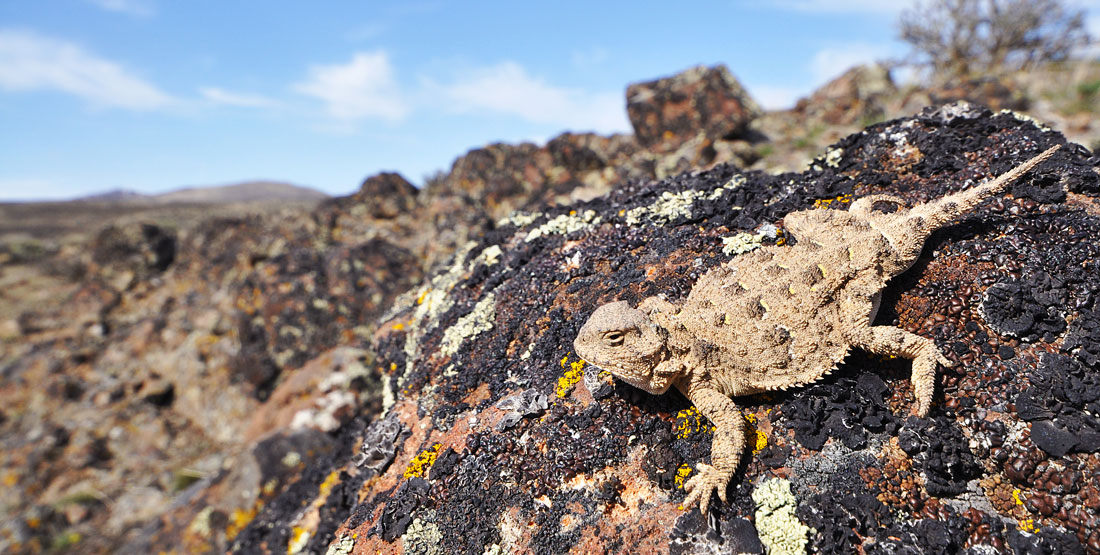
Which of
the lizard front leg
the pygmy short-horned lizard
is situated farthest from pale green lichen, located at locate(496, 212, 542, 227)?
the lizard front leg

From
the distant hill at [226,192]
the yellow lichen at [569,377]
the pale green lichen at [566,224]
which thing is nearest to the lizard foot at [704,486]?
the yellow lichen at [569,377]

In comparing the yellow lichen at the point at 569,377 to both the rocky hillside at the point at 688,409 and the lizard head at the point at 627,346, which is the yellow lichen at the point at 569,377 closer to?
the rocky hillside at the point at 688,409

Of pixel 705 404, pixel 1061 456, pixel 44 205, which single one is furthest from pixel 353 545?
pixel 44 205

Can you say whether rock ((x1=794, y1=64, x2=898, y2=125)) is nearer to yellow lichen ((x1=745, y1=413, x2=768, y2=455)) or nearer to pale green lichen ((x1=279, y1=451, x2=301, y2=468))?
yellow lichen ((x1=745, y1=413, x2=768, y2=455))

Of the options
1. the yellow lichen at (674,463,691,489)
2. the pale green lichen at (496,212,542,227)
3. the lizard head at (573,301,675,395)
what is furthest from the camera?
the pale green lichen at (496,212,542,227)

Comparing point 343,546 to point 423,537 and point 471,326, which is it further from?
point 471,326

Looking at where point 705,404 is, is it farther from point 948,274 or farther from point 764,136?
point 764,136

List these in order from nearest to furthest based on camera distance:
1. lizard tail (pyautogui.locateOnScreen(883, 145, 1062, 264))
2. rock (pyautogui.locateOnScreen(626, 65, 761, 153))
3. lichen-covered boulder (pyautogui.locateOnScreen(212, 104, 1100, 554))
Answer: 1. lichen-covered boulder (pyautogui.locateOnScreen(212, 104, 1100, 554))
2. lizard tail (pyautogui.locateOnScreen(883, 145, 1062, 264))
3. rock (pyautogui.locateOnScreen(626, 65, 761, 153))
